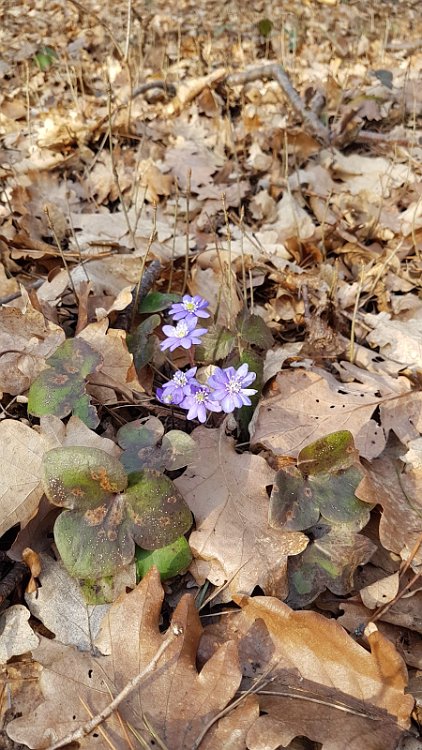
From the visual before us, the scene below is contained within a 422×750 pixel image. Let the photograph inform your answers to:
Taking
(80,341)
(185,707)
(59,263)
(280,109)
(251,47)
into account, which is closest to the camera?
(185,707)

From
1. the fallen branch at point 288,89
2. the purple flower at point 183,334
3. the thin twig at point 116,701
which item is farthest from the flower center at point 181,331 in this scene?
the fallen branch at point 288,89

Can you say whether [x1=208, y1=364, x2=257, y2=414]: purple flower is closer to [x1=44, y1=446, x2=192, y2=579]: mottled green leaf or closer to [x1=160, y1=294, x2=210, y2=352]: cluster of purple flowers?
[x1=160, y1=294, x2=210, y2=352]: cluster of purple flowers

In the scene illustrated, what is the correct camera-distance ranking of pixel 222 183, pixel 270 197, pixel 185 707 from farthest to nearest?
pixel 222 183 < pixel 270 197 < pixel 185 707

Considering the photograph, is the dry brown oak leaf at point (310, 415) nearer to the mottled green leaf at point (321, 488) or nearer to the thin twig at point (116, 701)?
the mottled green leaf at point (321, 488)

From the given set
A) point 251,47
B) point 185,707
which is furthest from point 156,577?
point 251,47

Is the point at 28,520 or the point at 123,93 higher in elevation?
the point at 123,93

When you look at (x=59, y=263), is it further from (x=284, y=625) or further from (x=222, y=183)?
(x=284, y=625)

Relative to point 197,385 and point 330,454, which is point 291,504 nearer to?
point 330,454
